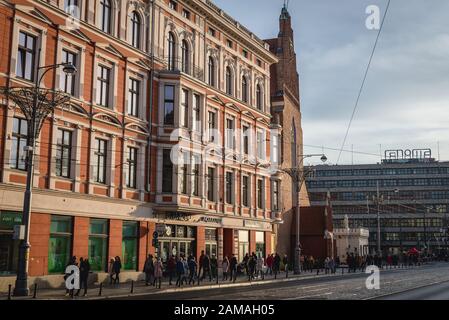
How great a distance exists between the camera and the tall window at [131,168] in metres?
34.3

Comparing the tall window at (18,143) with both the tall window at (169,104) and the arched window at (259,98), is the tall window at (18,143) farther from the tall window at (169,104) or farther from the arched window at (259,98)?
the arched window at (259,98)

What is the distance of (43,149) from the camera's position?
28.3m

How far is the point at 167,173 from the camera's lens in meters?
36.8

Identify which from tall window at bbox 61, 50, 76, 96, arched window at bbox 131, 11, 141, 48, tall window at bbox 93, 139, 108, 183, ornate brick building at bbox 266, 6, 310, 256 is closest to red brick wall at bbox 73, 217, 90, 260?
tall window at bbox 93, 139, 108, 183

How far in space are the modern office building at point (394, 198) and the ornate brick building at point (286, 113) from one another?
50.2 metres

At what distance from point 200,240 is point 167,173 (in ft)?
20.1

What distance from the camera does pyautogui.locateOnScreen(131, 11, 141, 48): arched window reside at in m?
35.3

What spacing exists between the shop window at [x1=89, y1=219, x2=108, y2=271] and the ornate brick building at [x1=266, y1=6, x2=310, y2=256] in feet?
81.5

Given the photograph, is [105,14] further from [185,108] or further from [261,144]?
[261,144]

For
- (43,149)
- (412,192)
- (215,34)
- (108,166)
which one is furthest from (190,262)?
(412,192)

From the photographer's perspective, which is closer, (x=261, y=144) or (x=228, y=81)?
(x=228, y=81)

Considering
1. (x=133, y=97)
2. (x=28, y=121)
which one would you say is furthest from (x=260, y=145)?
(x=28, y=121)

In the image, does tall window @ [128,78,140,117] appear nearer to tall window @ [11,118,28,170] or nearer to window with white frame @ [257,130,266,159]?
tall window @ [11,118,28,170]

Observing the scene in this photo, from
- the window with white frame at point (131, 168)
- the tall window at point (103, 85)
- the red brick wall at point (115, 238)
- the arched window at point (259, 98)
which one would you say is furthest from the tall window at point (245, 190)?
the tall window at point (103, 85)
